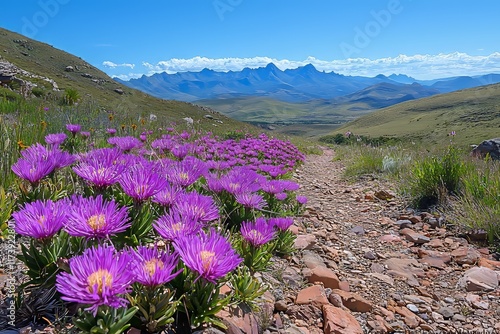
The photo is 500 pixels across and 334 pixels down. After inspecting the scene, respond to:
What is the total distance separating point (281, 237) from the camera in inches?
122

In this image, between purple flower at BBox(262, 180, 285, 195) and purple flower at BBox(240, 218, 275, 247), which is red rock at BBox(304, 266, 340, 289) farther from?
purple flower at BBox(240, 218, 275, 247)

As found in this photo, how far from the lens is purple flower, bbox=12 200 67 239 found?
140 centimetres

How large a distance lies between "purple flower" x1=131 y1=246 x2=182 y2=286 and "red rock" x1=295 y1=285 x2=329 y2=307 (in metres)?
1.48

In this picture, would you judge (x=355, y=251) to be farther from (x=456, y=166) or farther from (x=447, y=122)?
(x=447, y=122)

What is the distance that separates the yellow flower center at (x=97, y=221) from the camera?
141 centimetres

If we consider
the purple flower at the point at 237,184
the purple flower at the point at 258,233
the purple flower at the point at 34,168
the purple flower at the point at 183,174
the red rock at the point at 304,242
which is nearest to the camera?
the purple flower at the point at 34,168

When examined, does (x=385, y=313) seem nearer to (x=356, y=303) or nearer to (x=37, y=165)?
(x=356, y=303)

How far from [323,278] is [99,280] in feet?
7.19

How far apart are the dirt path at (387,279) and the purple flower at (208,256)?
3.34 ft

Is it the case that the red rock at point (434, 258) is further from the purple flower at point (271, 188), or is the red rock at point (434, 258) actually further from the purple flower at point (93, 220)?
the purple flower at point (93, 220)

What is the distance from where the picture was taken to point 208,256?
4.66ft

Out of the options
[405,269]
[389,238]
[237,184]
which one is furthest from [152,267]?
[389,238]

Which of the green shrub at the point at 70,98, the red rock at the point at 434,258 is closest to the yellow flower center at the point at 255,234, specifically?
the red rock at the point at 434,258

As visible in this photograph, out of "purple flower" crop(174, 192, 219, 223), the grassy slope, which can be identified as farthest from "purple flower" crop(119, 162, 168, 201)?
the grassy slope
